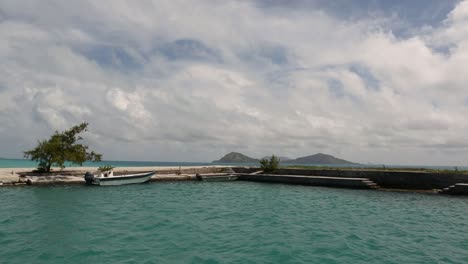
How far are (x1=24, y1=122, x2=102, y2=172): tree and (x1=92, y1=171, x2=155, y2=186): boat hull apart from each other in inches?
263

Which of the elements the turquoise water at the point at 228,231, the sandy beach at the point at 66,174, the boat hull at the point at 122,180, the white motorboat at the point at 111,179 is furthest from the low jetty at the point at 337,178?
the turquoise water at the point at 228,231

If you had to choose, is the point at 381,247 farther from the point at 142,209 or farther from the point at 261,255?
the point at 142,209

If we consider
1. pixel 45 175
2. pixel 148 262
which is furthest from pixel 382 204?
pixel 45 175

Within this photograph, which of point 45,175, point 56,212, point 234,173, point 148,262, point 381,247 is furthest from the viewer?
point 234,173

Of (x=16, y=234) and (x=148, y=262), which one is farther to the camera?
(x=16, y=234)

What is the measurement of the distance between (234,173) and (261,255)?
133ft

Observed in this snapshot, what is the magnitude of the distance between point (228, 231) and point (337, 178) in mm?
27644

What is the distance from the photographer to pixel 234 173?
52.8 m

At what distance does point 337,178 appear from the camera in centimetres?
4000

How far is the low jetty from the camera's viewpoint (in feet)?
112

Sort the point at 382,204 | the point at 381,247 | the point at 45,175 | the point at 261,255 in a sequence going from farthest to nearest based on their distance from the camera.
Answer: the point at 45,175, the point at 382,204, the point at 381,247, the point at 261,255

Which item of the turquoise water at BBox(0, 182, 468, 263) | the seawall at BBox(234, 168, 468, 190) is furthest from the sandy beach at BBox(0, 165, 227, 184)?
the seawall at BBox(234, 168, 468, 190)

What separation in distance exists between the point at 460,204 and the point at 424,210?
5.70 m

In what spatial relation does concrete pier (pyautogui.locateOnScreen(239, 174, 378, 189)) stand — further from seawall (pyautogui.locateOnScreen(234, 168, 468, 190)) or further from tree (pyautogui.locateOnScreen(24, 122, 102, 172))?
tree (pyautogui.locateOnScreen(24, 122, 102, 172))
